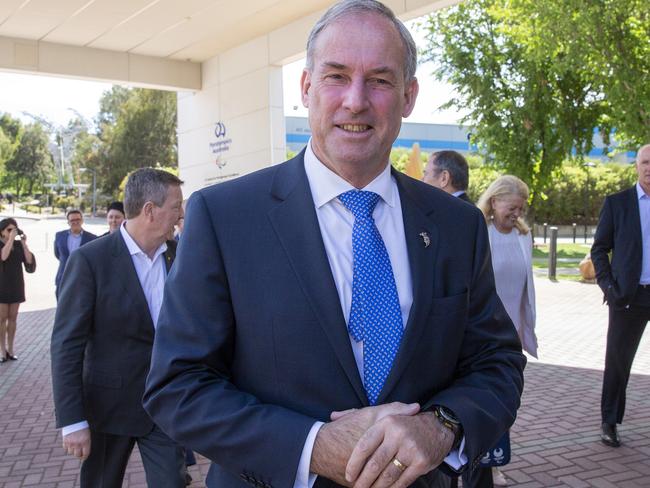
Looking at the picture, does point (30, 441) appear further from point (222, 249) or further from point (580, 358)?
point (580, 358)

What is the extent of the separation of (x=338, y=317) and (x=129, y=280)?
1.99m

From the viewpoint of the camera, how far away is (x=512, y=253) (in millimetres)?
4844

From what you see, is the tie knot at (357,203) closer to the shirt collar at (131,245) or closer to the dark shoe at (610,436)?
the shirt collar at (131,245)

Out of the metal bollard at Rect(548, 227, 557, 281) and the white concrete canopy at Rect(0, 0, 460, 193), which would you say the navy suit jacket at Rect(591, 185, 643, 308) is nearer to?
the white concrete canopy at Rect(0, 0, 460, 193)

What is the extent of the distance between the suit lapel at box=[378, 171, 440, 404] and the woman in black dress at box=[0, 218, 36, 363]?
8807 millimetres

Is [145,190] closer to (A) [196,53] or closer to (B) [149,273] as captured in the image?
(B) [149,273]

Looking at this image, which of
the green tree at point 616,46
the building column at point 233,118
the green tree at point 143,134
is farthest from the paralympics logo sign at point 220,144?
the green tree at point 143,134

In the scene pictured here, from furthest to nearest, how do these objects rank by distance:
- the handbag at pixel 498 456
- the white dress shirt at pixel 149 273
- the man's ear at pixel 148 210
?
the handbag at pixel 498 456, the man's ear at pixel 148 210, the white dress shirt at pixel 149 273

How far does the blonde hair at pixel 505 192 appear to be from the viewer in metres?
4.89

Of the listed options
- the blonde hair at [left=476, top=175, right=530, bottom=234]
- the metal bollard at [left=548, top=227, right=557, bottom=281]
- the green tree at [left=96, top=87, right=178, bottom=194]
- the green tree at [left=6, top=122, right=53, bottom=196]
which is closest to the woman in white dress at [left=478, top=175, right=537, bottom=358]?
the blonde hair at [left=476, top=175, right=530, bottom=234]

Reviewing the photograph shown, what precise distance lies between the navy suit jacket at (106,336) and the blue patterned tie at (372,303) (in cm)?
185

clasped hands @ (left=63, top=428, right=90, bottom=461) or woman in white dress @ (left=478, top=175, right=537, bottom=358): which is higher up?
woman in white dress @ (left=478, top=175, right=537, bottom=358)

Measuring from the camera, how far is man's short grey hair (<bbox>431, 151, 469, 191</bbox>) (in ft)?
15.4

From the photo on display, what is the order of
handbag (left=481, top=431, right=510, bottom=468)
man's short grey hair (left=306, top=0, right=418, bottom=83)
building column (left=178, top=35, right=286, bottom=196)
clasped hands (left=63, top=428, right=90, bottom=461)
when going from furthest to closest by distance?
building column (left=178, top=35, right=286, bottom=196)
handbag (left=481, top=431, right=510, bottom=468)
clasped hands (left=63, top=428, right=90, bottom=461)
man's short grey hair (left=306, top=0, right=418, bottom=83)
